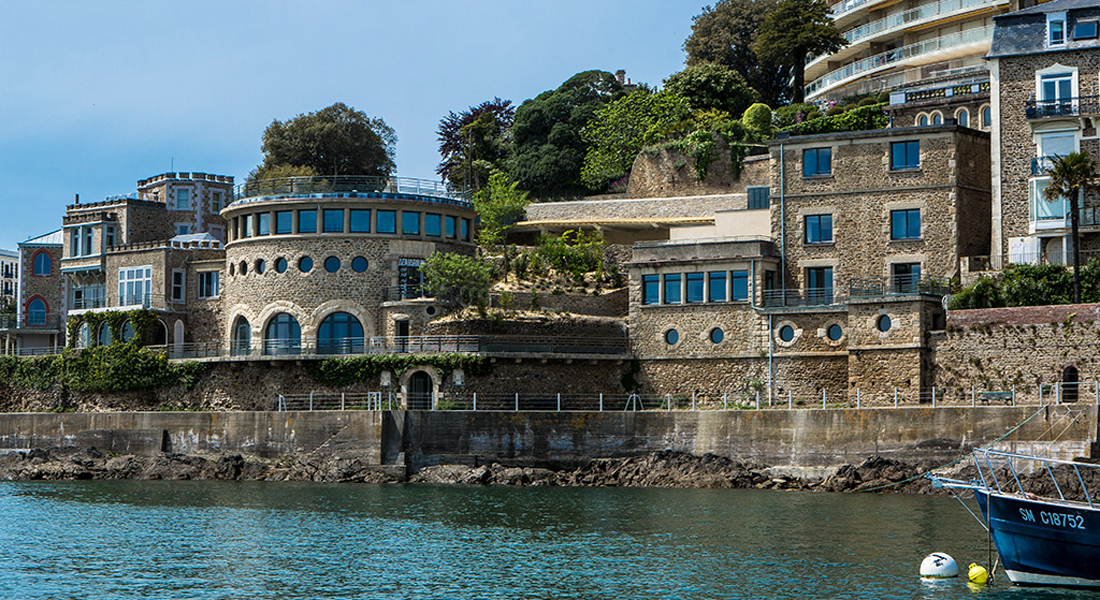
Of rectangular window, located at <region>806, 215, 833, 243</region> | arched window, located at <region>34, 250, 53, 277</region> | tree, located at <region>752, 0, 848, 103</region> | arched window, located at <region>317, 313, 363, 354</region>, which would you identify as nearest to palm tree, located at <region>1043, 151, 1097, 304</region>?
rectangular window, located at <region>806, 215, 833, 243</region>

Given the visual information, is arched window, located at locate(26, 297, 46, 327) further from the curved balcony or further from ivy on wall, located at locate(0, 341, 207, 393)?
the curved balcony

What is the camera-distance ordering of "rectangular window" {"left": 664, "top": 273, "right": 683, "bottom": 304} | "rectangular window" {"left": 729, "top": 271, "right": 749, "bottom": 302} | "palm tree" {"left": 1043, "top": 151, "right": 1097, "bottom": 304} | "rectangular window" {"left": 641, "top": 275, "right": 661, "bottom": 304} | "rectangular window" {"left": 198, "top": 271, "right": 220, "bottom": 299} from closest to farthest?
"palm tree" {"left": 1043, "top": 151, "right": 1097, "bottom": 304}
"rectangular window" {"left": 729, "top": 271, "right": 749, "bottom": 302}
"rectangular window" {"left": 664, "top": 273, "right": 683, "bottom": 304}
"rectangular window" {"left": 641, "top": 275, "right": 661, "bottom": 304}
"rectangular window" {"left": 198, "top": 271, "right": 220, "bottom": 299}

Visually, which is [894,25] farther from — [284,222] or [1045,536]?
[1045,536]

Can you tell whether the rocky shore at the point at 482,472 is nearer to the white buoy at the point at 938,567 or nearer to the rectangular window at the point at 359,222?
the rectangular window at the point at 359,222

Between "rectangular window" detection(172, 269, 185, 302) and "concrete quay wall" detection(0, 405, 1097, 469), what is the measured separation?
936cm

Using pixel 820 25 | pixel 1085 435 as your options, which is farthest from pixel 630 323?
pixel 820 25

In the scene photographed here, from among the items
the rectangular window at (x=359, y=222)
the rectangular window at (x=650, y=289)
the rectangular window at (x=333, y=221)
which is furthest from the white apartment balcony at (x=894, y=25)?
the rectangular window at (x=333, y=221)

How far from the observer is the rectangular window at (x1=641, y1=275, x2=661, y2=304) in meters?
58.3

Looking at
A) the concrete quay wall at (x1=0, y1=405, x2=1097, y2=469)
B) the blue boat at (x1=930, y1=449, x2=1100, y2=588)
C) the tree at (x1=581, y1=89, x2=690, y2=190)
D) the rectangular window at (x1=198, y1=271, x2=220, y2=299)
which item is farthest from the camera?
the tree at (x1=581, y1=89, x2=690, y2=190)

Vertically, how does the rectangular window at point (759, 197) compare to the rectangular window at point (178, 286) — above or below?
above

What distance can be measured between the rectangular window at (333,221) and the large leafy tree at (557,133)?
2057 centimetres

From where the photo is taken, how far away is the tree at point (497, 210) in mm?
68062

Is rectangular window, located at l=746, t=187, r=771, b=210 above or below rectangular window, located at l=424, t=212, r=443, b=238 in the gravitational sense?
above

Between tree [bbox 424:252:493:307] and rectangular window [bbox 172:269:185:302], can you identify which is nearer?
tree [bbox 424:252:493:307]
